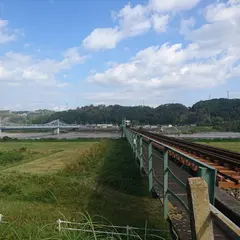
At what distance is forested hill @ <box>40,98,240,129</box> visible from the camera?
481 ft

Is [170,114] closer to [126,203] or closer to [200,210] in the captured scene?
[126,203]

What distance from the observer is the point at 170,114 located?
16188 centimetres

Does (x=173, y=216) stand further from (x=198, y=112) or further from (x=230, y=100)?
(x=230, y=100)

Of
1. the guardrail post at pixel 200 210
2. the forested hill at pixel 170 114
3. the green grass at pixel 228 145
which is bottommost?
the green grass at pixel 228 145

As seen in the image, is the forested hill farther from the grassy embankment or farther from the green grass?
the grassy embankment

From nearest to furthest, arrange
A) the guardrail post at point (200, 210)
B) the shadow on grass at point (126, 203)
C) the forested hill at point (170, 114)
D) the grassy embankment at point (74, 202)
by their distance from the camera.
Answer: the guardrail post at point (200, 210), the grassy embankment at point (74, 202), the shadow on grass at point (126, 203), the forested hill at point (170, 114)

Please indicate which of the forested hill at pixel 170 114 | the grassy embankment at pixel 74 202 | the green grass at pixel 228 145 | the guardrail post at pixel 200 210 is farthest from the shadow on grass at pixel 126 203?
the forested hill at pixel 170 114

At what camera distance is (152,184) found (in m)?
6.93

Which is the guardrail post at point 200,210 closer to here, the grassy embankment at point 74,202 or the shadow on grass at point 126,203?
the grassy embankment at point 74,202

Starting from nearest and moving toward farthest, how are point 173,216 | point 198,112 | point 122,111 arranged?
point 173,216 < point 198,112 < point 122,111

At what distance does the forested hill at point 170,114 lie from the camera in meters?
147

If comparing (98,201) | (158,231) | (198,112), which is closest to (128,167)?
(98,201)

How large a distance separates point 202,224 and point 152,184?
4827mm

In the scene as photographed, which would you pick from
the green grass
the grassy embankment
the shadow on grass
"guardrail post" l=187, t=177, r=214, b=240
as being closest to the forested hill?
the green grass
